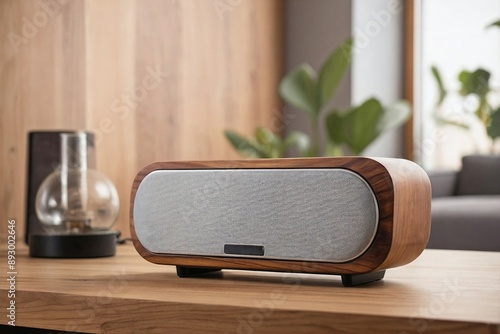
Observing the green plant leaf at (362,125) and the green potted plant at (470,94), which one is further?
the green potted plant at (470,94)

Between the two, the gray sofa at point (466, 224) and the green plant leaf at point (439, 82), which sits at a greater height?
the green plant leaf at point (439, 82)

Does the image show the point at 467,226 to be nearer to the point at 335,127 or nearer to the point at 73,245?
the point at 335,127

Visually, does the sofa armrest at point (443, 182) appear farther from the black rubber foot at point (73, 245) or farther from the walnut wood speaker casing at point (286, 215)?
the walnut wood speaker casing at point (286, 215)

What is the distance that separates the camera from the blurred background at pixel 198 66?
2.13m

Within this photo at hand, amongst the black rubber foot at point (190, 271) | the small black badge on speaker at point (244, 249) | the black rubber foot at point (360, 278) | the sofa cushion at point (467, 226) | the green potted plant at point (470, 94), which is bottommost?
the sofa cushion at point (467, 226)

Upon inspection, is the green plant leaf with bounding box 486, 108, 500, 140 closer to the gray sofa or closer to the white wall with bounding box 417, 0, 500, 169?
the gray sofa

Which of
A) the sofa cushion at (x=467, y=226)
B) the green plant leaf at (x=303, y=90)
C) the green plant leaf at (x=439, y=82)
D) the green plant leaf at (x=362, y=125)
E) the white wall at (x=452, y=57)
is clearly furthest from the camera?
the white wall at (x=452, y=57)

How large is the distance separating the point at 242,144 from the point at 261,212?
7.09ft

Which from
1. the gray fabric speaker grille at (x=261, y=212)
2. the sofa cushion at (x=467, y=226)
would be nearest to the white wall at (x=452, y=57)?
the sofa cushion at (x=467, y=226)

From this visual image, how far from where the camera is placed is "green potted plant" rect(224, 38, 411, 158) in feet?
9.57

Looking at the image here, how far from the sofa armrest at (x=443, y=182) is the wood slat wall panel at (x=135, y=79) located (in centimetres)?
87

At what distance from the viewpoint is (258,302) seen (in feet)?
2.39

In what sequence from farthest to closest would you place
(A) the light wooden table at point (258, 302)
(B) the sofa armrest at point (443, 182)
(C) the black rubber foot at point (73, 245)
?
(B) the sofa armrest at point (443, 182)
(C) the black rubber foot at point (73, 245)
(A) the light wooden table at point (258, 302)

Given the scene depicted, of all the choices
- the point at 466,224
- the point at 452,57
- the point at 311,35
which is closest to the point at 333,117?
the point at 466,224
